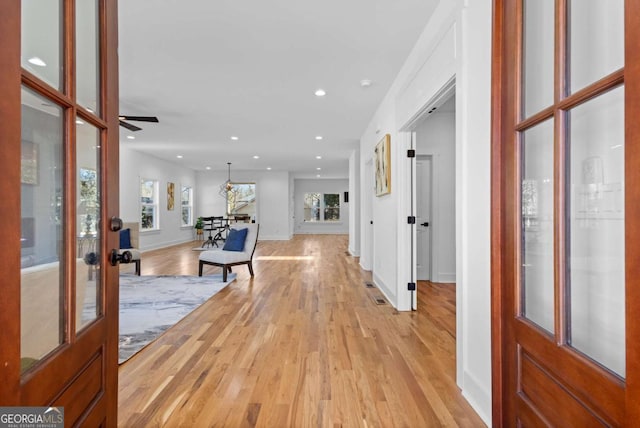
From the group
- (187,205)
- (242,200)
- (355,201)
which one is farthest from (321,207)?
(355,201)

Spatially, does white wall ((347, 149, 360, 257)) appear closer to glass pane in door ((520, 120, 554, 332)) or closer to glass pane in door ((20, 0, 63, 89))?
glass pane in door ((520, 120, 554, 332))

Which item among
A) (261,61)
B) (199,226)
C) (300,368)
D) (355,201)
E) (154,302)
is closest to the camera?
(300,368)

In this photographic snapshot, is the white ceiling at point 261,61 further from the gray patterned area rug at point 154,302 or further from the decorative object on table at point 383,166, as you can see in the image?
the gray patterned area rug at point 154,302

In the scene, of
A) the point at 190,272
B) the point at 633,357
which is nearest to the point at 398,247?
the point at 633,357

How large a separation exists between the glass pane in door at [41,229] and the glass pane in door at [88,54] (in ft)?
0.54

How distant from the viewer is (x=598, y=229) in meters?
0.88

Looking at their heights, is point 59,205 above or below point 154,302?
above

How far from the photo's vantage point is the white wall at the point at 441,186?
4.96m

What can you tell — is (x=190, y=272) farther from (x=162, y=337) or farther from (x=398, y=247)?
(x=398, y=247)

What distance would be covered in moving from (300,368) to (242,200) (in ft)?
36.9

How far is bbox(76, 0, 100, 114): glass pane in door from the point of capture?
0.97m

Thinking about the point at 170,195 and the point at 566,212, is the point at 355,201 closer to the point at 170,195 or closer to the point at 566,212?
the point at 170,195

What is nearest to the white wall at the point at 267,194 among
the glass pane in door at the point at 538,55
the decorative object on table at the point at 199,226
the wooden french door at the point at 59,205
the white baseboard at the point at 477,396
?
the decorative object on table at the point at 199,226

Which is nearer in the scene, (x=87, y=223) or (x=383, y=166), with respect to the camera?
(x=87, y=223)
